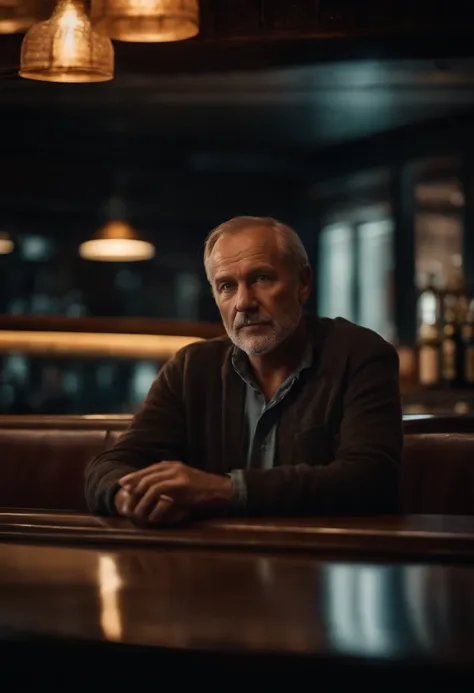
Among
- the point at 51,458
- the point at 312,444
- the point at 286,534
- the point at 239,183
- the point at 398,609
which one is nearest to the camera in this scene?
the point at 398,609

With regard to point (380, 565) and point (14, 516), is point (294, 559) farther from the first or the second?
point (14, 516)

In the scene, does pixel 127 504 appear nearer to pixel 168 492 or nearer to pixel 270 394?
pixel 168 492

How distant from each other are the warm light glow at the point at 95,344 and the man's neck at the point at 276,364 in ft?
8.15

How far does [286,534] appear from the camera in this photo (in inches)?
56.4

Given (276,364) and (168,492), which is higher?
(276,364)

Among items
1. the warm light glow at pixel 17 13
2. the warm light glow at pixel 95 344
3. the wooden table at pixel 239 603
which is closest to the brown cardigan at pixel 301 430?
the wooden table at pixel 239 603

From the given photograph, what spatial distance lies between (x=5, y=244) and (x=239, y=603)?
8248 mm

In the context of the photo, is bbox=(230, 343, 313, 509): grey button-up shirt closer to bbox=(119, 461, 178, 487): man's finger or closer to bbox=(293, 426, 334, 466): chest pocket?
bbox=(293, 426, 334, 466): chest pocket

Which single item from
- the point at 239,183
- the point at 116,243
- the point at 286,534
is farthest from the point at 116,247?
the point at 286,534

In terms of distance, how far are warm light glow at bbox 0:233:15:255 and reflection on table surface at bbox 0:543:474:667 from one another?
786cm

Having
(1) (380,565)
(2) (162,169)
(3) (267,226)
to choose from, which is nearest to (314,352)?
(3) (267,226)

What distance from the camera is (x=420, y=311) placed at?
718cm

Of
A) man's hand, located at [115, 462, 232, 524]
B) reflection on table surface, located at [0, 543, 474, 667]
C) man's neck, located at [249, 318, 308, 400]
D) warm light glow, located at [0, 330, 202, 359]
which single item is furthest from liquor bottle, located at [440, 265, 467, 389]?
reflection on table surface, located at [0, 543, 474, 667]

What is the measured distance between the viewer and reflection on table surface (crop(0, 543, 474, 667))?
956 millimetres
